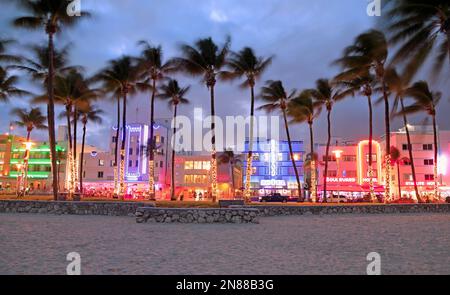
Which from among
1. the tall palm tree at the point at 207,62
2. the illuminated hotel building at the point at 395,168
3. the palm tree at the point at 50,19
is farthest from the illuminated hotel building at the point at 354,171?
the palm tree at the point at 50,19

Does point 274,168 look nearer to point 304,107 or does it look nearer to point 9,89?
point 304,107

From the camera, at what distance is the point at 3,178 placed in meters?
76.5

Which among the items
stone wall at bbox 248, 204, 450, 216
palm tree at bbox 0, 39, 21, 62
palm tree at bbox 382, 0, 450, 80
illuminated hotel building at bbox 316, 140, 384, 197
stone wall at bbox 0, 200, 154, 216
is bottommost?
stone wall at bbox 248, 204, 450, 216

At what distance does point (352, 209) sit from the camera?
26.5 meters

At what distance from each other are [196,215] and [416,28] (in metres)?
14.4

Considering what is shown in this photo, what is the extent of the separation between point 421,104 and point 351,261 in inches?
1381

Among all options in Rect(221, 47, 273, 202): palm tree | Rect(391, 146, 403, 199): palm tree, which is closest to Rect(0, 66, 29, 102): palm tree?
Rect(221, 47, 273, 202): palm tree

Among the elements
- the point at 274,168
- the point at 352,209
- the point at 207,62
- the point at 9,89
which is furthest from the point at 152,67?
the point at 274,168

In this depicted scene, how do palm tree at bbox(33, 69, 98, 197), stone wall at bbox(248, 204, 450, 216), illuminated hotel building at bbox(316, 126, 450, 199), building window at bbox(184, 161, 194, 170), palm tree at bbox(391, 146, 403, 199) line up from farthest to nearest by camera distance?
building window at bbox(184, 161, 194, 170)
illuminated hotel building at bbox(316, 126, 450, 199)
palm tree at bbox(391, 146, 403, 199)
palm tree at bbox(33, 69, 98, 197)
stone wall at bbox(248, 204, 450, 216)

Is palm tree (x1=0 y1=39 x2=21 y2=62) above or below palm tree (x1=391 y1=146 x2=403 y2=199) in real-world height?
above

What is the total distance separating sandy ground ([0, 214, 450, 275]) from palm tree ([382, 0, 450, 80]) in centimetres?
800

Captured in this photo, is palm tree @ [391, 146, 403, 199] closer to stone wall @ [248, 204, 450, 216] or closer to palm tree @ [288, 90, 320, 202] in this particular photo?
palm tree @ [288, 90, 320, 202]

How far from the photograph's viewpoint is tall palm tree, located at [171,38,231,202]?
31.7 m
